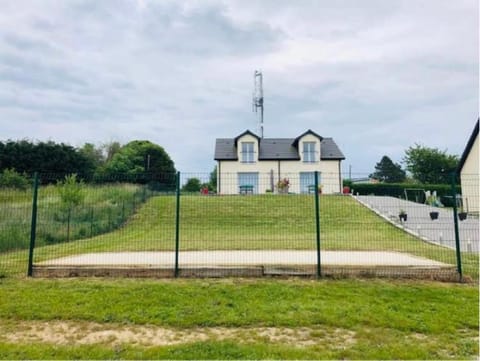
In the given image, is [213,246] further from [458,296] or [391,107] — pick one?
[391,107]

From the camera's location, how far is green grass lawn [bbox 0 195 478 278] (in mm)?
8844

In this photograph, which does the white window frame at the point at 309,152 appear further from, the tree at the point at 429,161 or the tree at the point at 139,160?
the tree at the point at 429,161

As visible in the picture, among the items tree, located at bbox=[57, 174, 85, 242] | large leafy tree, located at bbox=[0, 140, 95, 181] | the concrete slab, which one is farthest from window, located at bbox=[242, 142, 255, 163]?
the concrete slab

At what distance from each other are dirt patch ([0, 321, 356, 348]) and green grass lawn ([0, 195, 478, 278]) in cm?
350

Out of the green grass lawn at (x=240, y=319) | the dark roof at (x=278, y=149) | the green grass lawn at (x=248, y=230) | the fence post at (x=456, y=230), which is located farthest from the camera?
the dark roof at (x=278, y=149)

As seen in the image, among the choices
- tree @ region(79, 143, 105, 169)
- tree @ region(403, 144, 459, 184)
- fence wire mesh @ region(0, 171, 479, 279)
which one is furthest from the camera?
tree @ region(79, 143, 105, 169)

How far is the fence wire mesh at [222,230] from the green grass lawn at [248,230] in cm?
4

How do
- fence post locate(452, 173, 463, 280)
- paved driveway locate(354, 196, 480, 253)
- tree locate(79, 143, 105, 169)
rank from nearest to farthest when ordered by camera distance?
fence post locate(452, 173, 463, 280)
paved driveway locate(354, 196, 480, 253)
tree locate(79, 143, 105, 169)

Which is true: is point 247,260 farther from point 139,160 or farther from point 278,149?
point 139,160

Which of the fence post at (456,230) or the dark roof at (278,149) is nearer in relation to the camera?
the fence post at (456,230)

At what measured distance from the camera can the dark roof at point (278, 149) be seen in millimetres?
29781

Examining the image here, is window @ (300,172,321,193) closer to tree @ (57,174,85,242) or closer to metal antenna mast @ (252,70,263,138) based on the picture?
tree @ (57,174,85,242)

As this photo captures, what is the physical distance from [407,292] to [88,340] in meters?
4.52

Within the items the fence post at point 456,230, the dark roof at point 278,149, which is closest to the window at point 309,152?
the dark roof at point 278,149
